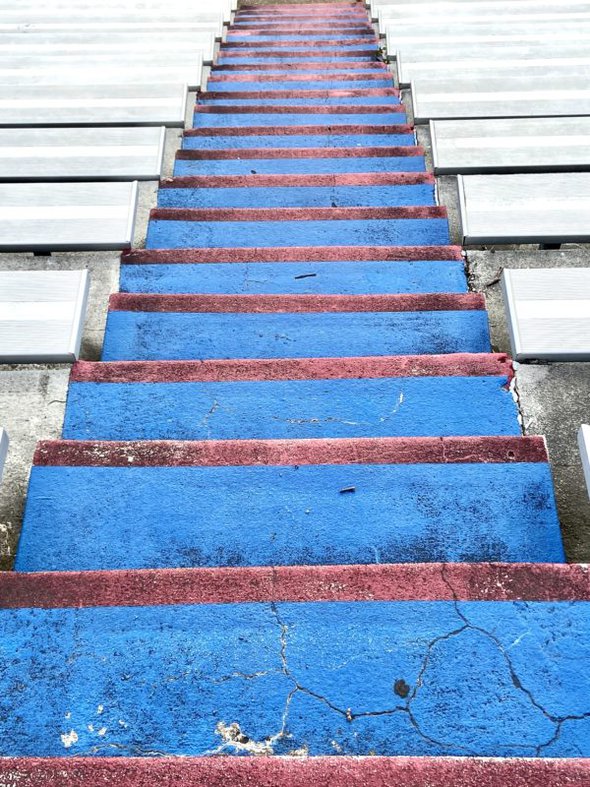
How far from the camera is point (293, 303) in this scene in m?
3.28

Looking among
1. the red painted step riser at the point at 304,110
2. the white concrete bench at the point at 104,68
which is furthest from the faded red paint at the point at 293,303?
the white concrete bench at the point at 104,68

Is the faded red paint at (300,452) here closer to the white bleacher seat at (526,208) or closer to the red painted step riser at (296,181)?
the white bleacher seat at (526,208)

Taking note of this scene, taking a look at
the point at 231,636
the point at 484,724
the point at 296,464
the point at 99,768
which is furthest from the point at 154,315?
the point at 484,724

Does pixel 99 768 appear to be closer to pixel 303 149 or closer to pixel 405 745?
pixel 405 745

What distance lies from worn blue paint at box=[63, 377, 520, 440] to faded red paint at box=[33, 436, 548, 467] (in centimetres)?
22

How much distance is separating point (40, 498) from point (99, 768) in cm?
106

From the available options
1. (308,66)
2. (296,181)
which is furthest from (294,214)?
(308,66)

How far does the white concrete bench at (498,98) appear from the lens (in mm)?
5129

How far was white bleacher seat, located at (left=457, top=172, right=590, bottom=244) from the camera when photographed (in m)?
3.60

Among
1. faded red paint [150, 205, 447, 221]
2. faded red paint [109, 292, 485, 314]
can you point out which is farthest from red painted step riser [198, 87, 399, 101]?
faded red paint [109, 292, 485, 314]

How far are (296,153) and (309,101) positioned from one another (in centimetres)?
139

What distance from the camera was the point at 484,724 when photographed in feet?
5.82

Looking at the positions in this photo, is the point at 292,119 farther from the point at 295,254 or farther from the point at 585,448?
the point at 585,448

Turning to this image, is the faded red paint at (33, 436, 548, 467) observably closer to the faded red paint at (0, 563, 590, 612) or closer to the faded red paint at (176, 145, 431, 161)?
the faded red paint at (0, 563, 590, 612)
